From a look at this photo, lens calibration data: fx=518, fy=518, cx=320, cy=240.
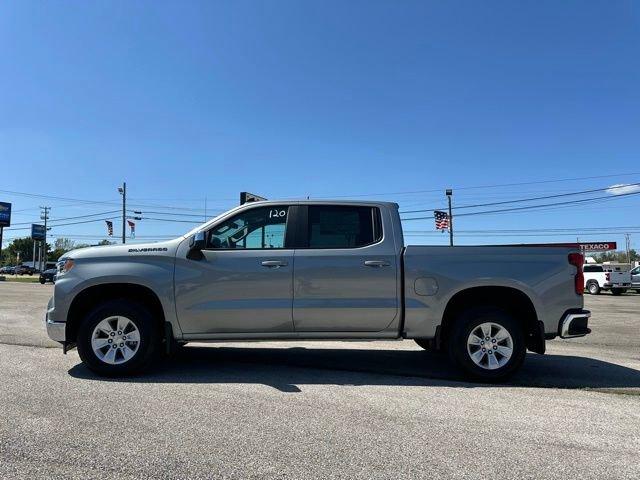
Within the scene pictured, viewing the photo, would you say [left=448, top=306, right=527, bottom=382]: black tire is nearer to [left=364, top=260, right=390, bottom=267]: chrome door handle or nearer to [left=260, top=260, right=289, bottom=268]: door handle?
[left=364, top=260, right=390, bottom=267]: chrome door handle

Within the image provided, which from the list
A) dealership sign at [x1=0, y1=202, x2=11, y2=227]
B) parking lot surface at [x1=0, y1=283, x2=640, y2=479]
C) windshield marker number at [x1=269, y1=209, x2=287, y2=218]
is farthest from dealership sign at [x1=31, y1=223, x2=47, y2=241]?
windshield marker number at [x1=269, y1=209, x2=287, y2=218]

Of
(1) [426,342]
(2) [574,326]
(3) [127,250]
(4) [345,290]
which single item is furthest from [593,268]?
(3) [127,250]

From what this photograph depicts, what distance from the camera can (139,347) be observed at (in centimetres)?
584

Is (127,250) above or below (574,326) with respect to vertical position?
above

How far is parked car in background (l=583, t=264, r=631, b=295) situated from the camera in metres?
30.2

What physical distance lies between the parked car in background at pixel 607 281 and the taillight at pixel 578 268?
27.4 meters

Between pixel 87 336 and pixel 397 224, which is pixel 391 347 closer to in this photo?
pixel 397 224

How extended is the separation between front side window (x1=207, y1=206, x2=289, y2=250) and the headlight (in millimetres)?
1581

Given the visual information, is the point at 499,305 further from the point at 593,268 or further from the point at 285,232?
the point at 593,268

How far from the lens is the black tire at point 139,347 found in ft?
19.1

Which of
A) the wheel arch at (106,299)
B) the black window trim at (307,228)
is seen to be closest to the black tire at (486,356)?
the black window trim at (307,228)

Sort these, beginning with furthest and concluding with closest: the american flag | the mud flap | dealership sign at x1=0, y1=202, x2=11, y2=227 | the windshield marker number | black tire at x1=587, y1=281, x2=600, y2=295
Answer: dealership sign at x1=0, y1=202, x2=11, y2=227 → the american flag → black tire at x1=587, y1=281, x2=600, y2=295 → the windshield marker number → the mud flap

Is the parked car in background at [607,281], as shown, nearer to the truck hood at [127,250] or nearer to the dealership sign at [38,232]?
the truck hood at [127,250]

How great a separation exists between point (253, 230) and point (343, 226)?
3.54 feet
